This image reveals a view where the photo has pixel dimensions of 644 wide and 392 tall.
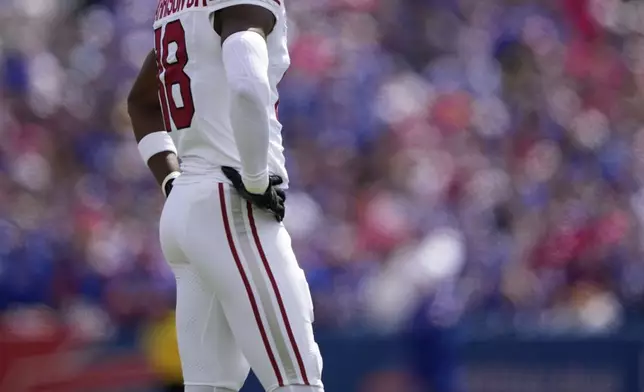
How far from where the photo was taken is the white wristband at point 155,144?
14.2ft

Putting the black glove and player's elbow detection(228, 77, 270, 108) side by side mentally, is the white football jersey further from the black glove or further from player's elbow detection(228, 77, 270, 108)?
player's elbow detection(228, 77, 270, 108)

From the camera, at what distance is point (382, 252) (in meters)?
9.47

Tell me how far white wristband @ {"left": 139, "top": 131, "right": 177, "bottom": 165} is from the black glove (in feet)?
1.86

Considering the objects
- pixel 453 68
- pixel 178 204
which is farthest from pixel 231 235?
pixel 453 68

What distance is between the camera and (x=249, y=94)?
140 inches

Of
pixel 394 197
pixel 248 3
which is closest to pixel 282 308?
pixel 248 3

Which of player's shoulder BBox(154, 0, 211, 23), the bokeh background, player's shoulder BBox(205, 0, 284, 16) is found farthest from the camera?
the bokeh background

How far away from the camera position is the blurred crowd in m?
9.17

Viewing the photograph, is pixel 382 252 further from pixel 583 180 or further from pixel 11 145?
pixel 11 145

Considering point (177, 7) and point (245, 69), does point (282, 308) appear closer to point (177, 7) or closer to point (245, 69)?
point (245, 69)

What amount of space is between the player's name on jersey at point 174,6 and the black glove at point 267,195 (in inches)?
19.3

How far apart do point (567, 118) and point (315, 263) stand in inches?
107

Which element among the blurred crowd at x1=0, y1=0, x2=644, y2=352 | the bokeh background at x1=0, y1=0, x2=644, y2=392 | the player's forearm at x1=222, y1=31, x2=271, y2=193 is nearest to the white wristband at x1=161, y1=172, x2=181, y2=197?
the player's forearm at x1=222, y1=31, x2=271, y2=193

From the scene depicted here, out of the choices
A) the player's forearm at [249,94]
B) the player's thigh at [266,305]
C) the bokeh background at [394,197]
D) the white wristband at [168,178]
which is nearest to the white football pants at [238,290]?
the player's thigh at [266,305]
